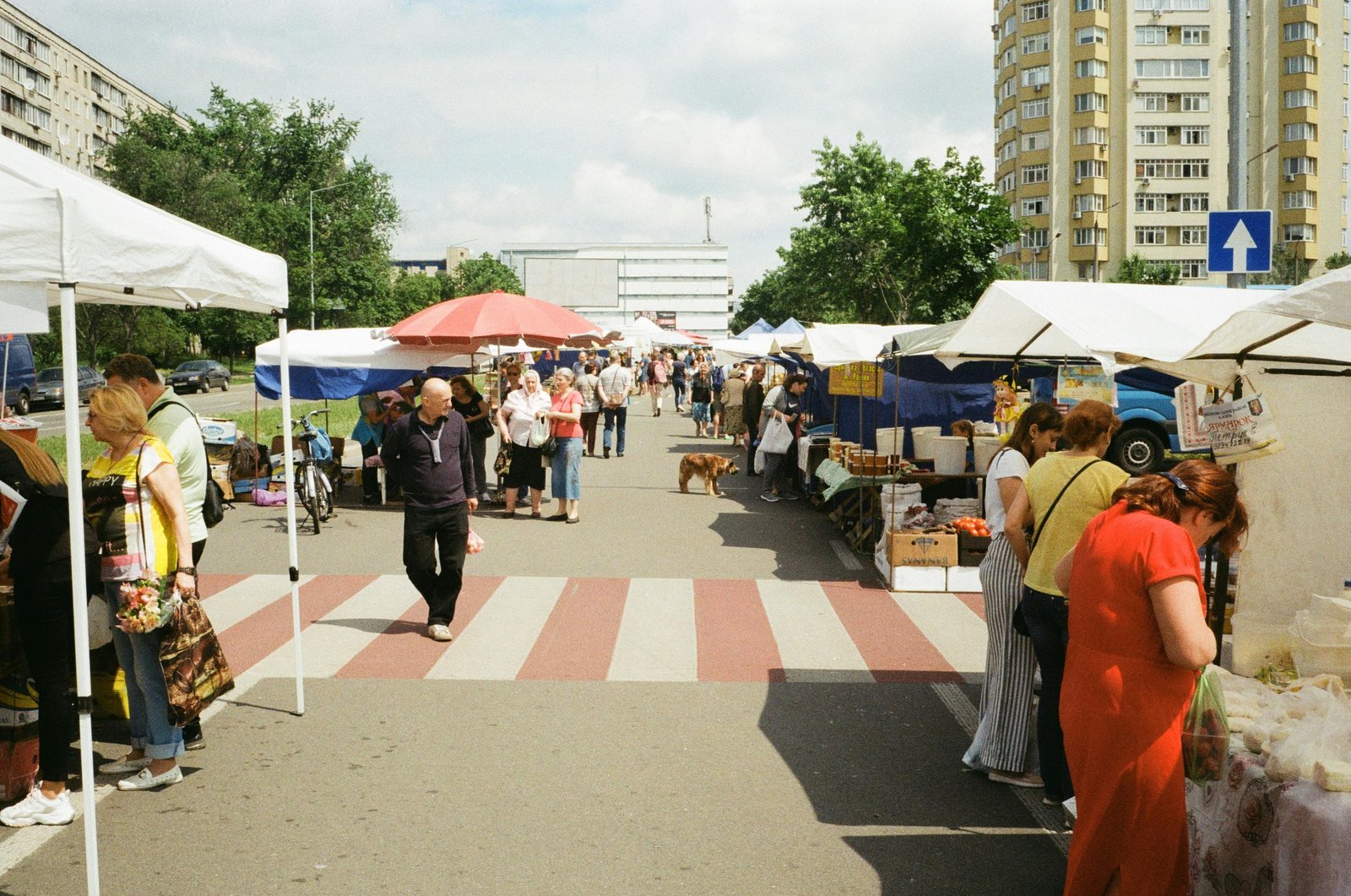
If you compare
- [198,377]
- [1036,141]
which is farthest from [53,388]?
[1036,141]

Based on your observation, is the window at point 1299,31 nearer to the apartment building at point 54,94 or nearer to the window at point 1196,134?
the window at point 1196,134

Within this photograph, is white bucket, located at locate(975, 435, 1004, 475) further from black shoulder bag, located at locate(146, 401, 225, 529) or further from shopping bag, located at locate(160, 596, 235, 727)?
shopping bag, located at locate(160, 596, 235, 727)

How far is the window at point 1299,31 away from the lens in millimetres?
78938

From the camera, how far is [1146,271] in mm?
75438

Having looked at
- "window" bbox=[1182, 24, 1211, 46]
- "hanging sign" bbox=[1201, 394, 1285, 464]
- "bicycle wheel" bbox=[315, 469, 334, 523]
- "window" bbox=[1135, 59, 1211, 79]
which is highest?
"window" bbox=[1182, 24, 1211, 46]

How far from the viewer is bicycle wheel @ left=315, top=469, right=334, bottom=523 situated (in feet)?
46.7

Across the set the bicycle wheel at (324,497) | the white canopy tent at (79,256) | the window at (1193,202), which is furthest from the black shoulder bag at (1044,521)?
the window at (1193,202)

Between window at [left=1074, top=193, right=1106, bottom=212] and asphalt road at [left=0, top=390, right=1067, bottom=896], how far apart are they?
79.9m

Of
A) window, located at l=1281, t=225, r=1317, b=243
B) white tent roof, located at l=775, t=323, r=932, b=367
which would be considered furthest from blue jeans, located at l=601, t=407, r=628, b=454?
window, located at l=1281, t=225, r=1317, b=243

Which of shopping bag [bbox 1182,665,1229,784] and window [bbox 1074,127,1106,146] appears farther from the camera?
window [bbox 1074,127,1106,146]

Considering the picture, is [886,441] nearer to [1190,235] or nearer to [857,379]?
[857,379]

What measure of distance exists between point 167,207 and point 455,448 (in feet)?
188

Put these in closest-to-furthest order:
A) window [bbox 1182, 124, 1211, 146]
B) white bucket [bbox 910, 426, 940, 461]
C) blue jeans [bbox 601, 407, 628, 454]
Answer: white bucket [bbox 910, 426, 940, 461] < blue jeans [bbox 601, 407, 628, 454] < window [bbox 1182, 124, 1211, 146]

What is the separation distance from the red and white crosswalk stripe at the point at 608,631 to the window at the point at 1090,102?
78012 millimetres
